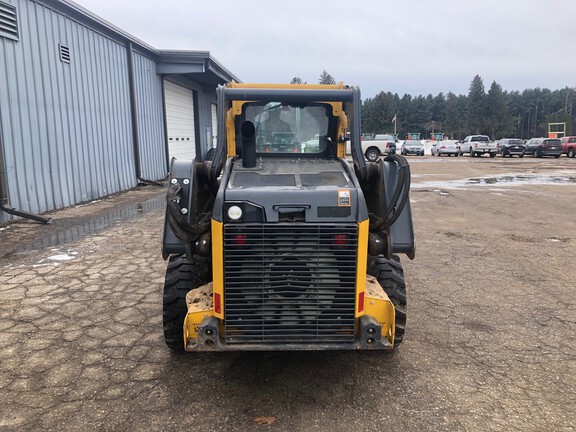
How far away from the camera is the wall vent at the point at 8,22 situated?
9023 millimetres

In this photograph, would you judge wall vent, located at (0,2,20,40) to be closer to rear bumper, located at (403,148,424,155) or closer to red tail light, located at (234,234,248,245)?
red tail light, located at (234,234,248,245)

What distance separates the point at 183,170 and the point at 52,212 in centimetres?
806

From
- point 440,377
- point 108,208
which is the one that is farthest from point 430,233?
point 108,208

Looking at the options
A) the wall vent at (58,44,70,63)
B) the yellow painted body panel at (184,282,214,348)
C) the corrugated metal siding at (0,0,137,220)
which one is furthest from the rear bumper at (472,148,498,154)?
the yellow painted body panel at (184,282,214,348)

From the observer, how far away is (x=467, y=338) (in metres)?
4.27

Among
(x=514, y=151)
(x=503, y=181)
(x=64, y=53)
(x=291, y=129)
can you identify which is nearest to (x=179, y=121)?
(x=64, y=53)

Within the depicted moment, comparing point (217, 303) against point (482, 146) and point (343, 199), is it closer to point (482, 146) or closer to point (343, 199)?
point (343, 199)

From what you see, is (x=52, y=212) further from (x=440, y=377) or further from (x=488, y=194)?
(x=488, y=194)

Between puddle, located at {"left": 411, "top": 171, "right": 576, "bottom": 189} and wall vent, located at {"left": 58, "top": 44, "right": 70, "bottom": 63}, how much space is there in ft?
36.8

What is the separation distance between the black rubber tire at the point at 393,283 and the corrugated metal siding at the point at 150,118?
13.7m

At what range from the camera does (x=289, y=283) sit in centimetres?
321

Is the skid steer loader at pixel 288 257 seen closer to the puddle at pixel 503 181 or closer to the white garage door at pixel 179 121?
the puddle at pixel 503 181

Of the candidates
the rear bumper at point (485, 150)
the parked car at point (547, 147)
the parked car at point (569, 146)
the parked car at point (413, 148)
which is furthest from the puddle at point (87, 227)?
the parked car at point (569, 146)

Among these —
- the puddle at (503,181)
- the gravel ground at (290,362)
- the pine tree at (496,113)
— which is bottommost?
the gravel ground at (290,362)
